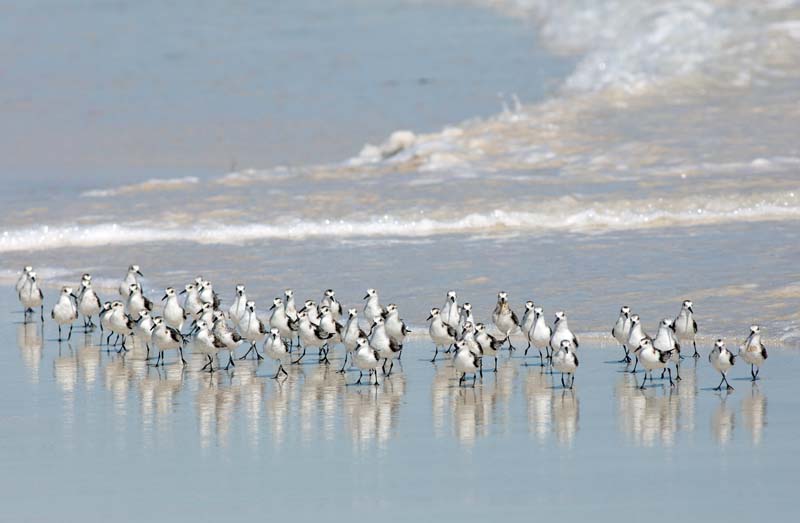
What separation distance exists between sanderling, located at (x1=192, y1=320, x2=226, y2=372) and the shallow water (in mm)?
247

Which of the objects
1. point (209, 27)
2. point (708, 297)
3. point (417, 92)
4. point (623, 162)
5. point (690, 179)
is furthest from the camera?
point (209, 27)

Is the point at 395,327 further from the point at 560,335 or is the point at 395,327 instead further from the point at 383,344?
the point at 560,335

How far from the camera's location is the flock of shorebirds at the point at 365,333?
45.0 feet

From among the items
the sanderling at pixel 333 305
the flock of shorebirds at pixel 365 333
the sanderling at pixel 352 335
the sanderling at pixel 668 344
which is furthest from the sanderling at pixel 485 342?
the sanderling at pixel 333 305

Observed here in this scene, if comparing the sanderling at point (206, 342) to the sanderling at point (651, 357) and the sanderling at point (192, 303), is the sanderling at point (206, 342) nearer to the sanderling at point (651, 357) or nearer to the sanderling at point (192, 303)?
the sanderling at point (192, 303)

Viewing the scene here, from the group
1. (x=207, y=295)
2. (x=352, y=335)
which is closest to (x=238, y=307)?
(x=207, y=295)

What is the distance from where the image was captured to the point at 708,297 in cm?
1739

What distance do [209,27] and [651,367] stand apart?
38.8m

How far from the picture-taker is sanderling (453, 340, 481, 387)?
13648 millimetres

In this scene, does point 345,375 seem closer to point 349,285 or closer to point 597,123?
point 349,285

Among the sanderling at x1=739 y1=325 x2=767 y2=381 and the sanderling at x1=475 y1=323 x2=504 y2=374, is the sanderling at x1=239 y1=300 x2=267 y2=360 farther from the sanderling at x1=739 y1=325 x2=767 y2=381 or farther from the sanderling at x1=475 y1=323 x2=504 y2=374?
the sanderling at x1=739 y1=325 x2=767 y2=381

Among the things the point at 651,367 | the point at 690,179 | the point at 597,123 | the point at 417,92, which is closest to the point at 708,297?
the point at 651,367

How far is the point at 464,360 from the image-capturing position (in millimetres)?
13633

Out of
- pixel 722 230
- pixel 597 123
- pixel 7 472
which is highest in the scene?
pixel 597 123
